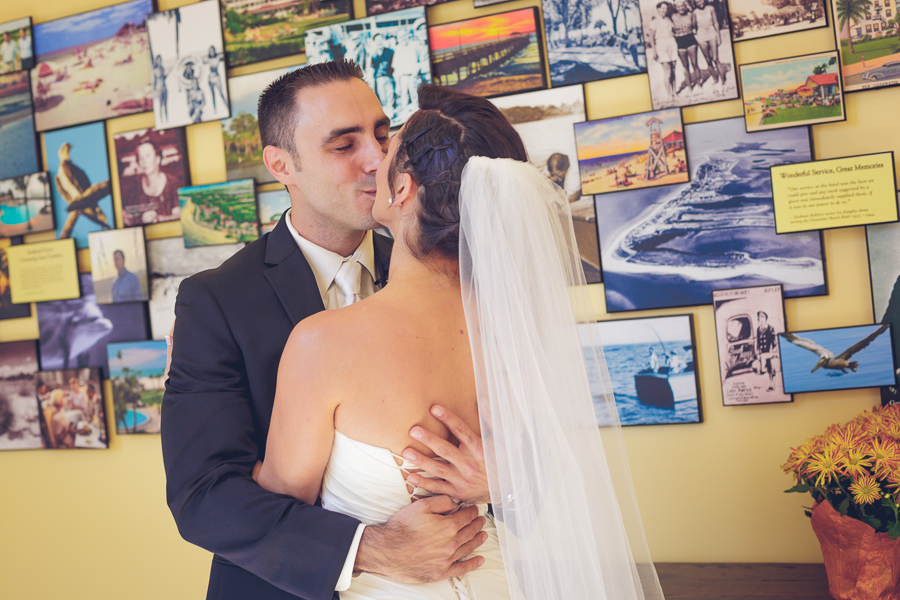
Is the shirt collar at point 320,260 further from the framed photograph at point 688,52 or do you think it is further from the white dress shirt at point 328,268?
the framed photograph at point 688,52

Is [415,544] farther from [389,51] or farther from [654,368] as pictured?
[389,51]

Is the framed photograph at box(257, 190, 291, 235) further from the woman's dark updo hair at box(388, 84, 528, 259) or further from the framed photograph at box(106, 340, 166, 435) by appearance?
the woman's dark updo hair at box(388, 84, 528, 259)

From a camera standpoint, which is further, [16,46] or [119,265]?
[16,46]

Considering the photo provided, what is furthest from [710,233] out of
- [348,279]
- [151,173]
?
[151,173]

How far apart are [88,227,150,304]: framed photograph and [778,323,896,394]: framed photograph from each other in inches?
93.1

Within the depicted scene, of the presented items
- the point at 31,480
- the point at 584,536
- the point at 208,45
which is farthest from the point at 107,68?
the point at 584,536

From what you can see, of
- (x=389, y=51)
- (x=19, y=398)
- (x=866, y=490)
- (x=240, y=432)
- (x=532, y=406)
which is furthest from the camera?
(x=19, y=398)

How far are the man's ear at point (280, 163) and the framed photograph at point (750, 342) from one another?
1.33 metres

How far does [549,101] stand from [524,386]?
4.50 ft

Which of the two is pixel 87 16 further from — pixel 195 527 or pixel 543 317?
pixel 543 317

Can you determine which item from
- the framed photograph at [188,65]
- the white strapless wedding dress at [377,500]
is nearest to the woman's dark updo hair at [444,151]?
the white strapless wedding dress at [377,500]

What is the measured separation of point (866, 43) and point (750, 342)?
0.93m

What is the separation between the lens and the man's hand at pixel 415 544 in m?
1.12

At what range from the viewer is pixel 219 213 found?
2.54 meters
